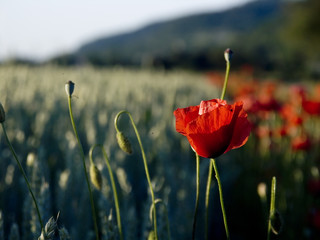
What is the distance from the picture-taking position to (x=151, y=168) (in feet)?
5.74

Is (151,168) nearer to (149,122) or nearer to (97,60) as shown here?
(149,122)

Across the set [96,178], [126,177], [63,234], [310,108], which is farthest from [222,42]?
[63,234]

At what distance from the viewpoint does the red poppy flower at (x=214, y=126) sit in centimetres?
54

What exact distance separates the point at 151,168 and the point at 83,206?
0.70 m

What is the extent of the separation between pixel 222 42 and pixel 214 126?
224ft

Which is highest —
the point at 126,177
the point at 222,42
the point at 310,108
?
the point at 222,42

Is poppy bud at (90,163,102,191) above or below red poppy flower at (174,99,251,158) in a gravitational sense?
below

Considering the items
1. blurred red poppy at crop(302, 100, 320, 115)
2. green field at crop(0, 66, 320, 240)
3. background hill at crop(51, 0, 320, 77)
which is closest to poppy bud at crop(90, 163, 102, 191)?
green field at crop(0, 66, 320, 240)

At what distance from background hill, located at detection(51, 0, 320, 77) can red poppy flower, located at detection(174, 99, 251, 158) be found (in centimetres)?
722

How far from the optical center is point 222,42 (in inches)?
2594

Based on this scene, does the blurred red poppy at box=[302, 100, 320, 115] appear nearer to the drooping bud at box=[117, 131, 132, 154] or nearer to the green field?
the green field

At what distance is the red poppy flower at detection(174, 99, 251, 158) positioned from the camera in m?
0.54

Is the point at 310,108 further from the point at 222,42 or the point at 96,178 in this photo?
the point at 222,42

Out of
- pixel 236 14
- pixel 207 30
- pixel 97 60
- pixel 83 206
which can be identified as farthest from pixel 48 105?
pixel 236 14
